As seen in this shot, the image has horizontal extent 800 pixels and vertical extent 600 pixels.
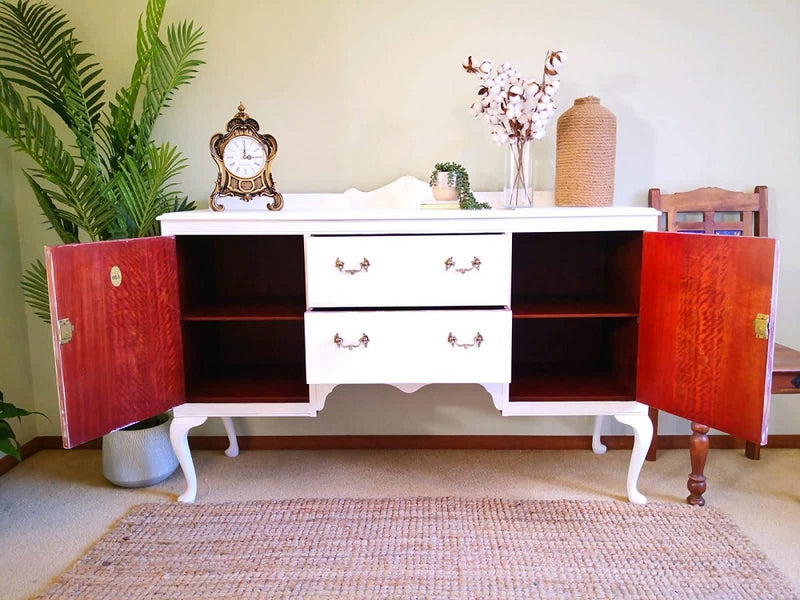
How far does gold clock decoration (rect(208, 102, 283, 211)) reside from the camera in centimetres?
186

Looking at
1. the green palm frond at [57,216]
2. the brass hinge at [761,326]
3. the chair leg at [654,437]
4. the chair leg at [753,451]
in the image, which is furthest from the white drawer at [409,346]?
the chair leg at [753,451]

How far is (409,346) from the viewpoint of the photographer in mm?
1694

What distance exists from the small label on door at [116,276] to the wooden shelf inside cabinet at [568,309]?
42.8 inches

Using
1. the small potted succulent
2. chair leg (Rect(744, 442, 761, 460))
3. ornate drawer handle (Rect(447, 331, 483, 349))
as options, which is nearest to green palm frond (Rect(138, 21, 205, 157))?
the small potted succulent

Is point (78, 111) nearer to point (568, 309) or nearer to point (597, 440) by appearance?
point (568, 309)

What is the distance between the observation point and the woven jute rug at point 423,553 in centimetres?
146

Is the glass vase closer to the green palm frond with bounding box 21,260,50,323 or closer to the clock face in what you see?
the clock face

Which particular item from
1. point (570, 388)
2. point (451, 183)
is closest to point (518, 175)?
point (451, 183)

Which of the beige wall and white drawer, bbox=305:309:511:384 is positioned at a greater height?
the beige wall

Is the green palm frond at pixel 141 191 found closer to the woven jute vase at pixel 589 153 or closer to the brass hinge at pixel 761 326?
the woven jute vase at pixel 589 153

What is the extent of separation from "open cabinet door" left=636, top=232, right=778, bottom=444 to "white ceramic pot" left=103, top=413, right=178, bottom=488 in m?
1.55

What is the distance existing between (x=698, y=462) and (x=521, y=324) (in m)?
0.71

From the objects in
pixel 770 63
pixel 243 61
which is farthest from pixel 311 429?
pixel 770 63

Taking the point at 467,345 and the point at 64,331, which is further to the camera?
the point at 467,345
